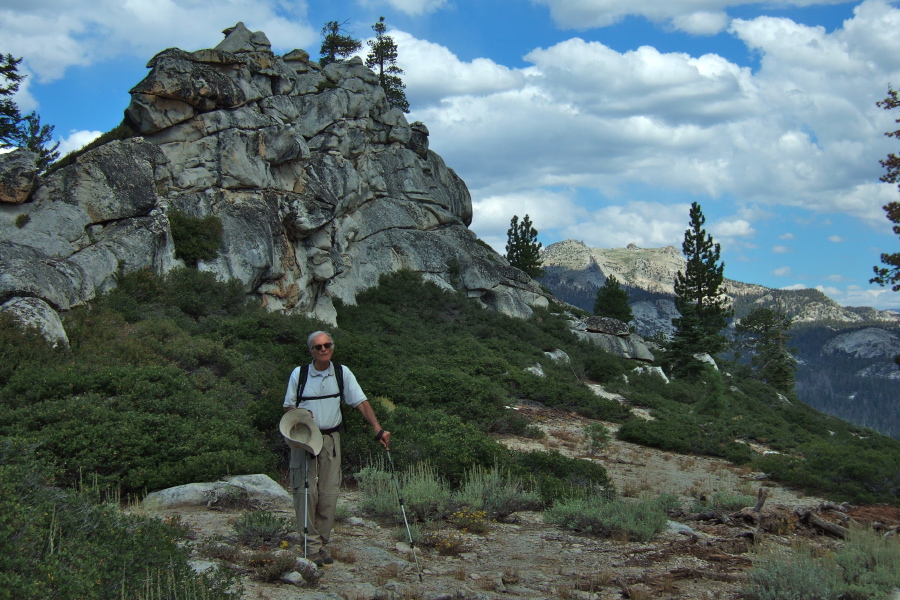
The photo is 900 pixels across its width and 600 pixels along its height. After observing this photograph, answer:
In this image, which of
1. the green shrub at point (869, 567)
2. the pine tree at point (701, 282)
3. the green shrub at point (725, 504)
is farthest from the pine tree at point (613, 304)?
the green shrub at point (869, 567)

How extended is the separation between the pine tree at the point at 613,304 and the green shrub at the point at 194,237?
3575 centimetres

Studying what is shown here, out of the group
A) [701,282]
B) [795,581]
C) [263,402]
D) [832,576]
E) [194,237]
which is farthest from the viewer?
[701,282]

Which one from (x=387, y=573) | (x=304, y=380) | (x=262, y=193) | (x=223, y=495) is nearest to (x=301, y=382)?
(x=304, y=380)

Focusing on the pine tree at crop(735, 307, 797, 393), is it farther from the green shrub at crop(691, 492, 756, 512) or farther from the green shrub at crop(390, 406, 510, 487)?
the green shrub at crop(390, 406, 510, 487)

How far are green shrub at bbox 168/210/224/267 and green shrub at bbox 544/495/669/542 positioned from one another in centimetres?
1929

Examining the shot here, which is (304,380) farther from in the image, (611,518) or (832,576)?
(832,576)

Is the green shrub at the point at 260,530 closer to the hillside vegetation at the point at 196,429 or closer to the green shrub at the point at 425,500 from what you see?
the hillside vegetation at the point at 196,429

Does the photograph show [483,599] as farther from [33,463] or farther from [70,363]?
[70,363]

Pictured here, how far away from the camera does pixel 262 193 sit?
2803 centimetres

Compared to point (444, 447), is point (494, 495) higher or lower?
lower

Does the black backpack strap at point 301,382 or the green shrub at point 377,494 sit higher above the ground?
the black backpack strap at point 301,382

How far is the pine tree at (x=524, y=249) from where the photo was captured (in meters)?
58.0

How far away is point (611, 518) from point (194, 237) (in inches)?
815

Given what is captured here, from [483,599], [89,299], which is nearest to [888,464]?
[483,599]
